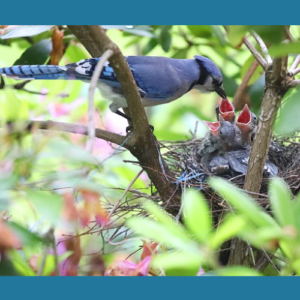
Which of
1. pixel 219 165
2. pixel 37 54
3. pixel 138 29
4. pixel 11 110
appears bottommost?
pixel 219 165

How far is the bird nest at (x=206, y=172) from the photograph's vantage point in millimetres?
1734

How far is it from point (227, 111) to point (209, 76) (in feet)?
0.64

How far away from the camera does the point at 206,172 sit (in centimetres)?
188

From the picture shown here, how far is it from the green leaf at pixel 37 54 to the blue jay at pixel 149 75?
0.69 ft

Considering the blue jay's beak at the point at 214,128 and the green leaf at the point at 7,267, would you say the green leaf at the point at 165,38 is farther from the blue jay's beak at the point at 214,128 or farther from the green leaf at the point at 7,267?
the green leaf at the point at 7,267

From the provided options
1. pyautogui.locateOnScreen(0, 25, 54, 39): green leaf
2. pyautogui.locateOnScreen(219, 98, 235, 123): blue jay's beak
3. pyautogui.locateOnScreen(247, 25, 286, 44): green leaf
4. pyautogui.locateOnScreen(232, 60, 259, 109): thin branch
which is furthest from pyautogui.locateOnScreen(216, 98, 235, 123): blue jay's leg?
pyautogui.locateOnScreen(247, 25, 286, 44): green leaf

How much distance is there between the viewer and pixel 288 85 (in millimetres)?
1276

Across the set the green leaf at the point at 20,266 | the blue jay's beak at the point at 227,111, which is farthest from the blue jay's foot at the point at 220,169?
the green leaf at the point at 20,266

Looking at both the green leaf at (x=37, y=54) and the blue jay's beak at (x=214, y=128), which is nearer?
the green leaf at (x=37, y=54)

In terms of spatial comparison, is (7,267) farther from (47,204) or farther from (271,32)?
(271,32)

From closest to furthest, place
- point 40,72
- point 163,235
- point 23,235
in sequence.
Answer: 1. point 163,235
2. point 23,235
3. point 40,72

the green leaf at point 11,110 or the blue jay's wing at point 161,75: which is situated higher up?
the blue jay's wing at point 161,75

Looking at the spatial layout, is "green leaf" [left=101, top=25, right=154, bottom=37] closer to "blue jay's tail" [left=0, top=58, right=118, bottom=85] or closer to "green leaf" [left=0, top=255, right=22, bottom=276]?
"blue jay's tail" [left=0, top=58, right=118, bottom=85]

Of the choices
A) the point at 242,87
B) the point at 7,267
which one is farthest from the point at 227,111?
the point at 7,267
